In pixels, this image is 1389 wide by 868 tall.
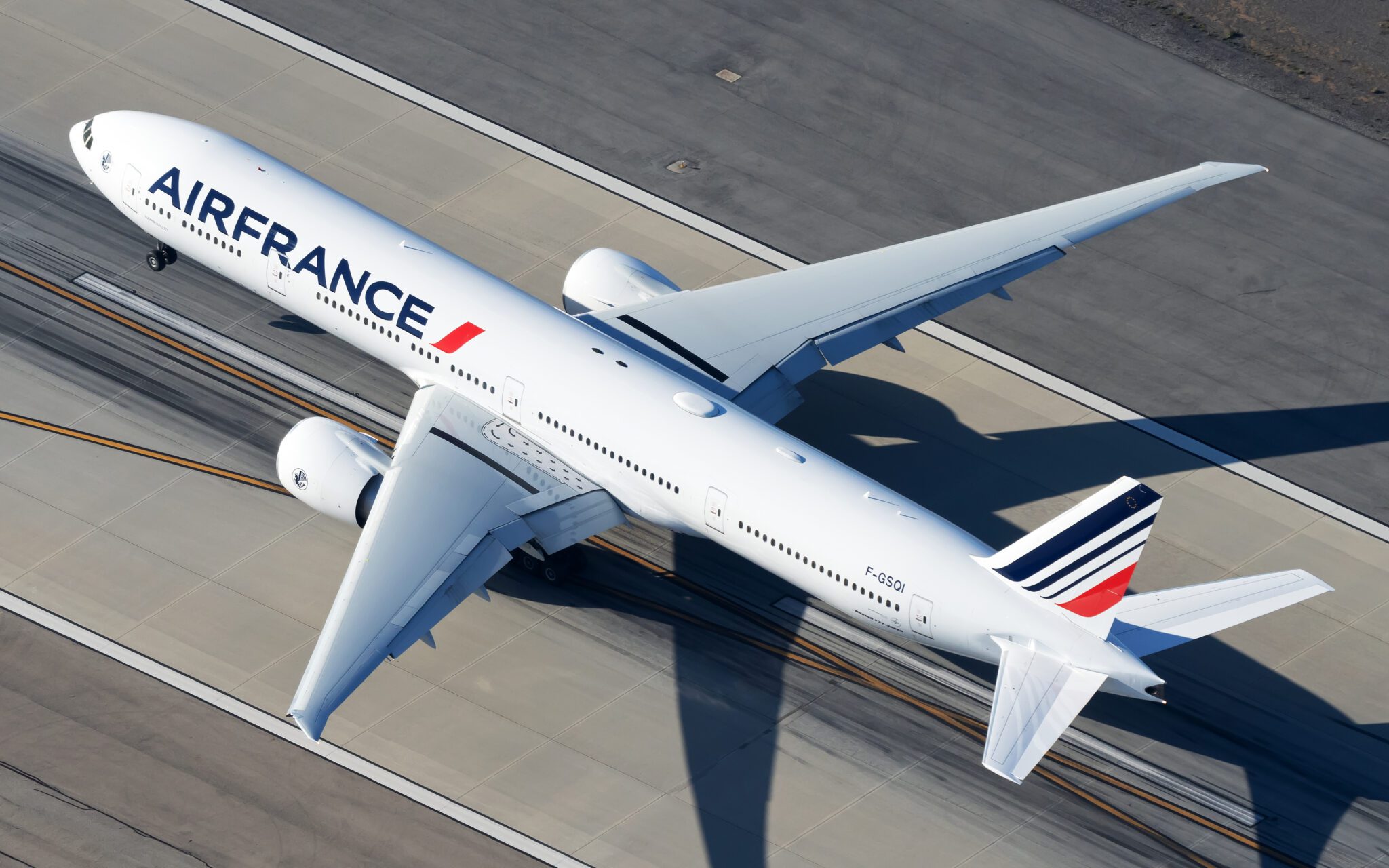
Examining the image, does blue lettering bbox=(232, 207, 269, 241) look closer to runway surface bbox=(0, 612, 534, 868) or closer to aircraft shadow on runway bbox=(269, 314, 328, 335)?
aircraft shadow on runway bbox=(269, 314, 328, 335)

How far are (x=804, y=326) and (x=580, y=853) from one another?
14.7 metres

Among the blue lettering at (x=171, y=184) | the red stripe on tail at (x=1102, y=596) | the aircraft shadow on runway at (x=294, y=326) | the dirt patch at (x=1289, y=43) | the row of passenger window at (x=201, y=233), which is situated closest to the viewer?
the red stripe on tail at (x=1102, y=596)

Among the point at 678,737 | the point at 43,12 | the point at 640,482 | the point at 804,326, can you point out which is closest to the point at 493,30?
the point at 43,12

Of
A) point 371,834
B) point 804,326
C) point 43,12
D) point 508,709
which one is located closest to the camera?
point 371,834

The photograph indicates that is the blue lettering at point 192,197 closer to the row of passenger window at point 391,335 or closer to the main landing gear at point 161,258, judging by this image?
the main landing gear at point 161,258

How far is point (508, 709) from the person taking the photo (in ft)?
135

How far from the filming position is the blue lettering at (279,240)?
46188mm

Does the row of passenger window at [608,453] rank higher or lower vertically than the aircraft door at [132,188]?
higher

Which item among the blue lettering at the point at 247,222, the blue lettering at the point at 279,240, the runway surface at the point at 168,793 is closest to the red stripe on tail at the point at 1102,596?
the runway surface at the point at 168,793

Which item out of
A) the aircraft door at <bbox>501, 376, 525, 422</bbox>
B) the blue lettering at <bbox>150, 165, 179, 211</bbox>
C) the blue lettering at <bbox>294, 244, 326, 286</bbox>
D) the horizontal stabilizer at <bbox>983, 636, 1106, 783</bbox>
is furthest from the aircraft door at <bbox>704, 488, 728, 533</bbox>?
the blue lettering at <bbox>150, 165, 179, 211</bbox>

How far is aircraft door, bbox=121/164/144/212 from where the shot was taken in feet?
160

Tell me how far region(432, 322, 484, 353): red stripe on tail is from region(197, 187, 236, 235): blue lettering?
7488 millimetres

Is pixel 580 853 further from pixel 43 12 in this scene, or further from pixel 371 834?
pixel 43 12

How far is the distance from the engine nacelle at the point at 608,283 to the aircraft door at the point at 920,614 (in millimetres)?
13113
